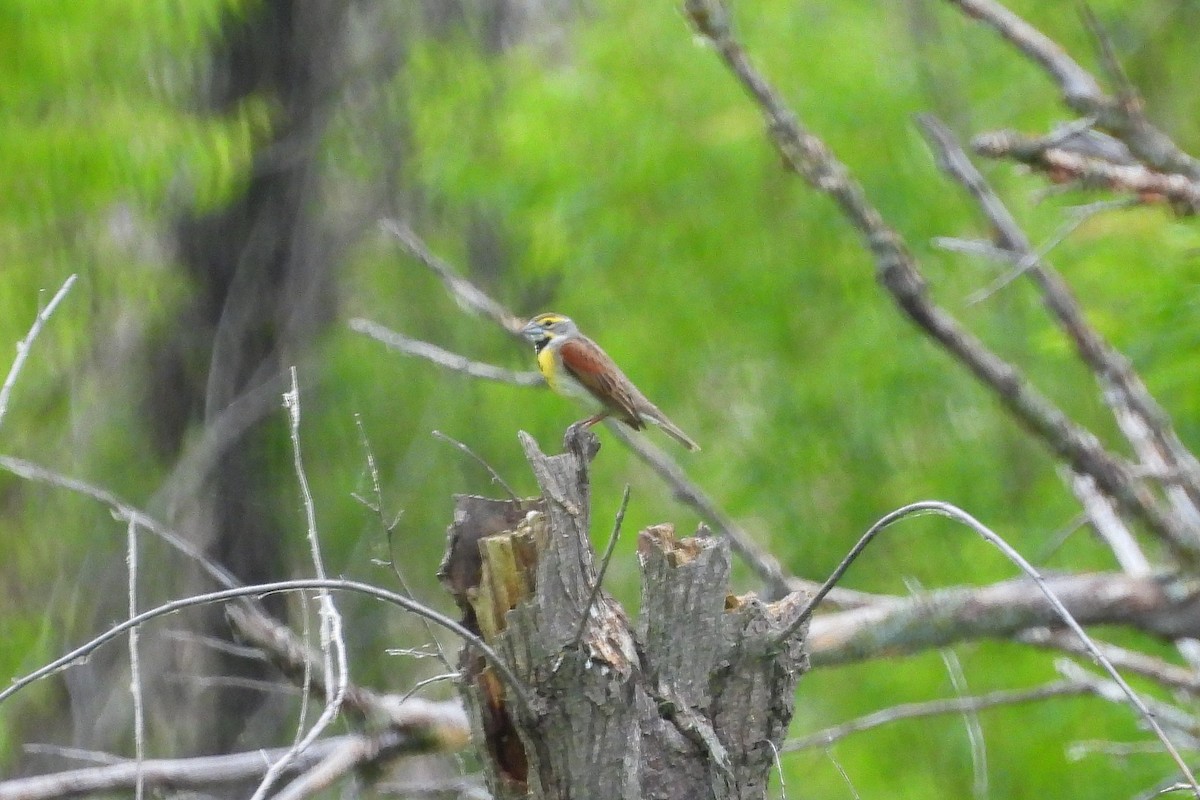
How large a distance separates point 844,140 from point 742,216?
0.74 metres

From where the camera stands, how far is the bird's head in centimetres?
609

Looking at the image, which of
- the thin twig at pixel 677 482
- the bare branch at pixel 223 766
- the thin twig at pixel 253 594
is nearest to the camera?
the thin twig at pixel 253 594

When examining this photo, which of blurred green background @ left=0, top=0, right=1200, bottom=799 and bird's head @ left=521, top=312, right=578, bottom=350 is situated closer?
bird's head @ left=521, top=312, right=578, bottom=350

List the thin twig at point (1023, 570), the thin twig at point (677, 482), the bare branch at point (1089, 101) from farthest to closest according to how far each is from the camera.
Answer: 1. the thin twig at point (677, 482)
2. the bare branch at point (1089, 101)
3. the thin twig at point (1023, 570)

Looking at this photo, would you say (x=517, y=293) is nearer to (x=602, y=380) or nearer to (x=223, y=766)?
A: (x=602, y=380)

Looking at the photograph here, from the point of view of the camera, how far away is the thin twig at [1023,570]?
7.11 ft

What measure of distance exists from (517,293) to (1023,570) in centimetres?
822

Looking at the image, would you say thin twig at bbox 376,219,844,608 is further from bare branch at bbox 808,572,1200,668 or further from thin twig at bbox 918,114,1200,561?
thin twig at bbox 918,114,1200,561

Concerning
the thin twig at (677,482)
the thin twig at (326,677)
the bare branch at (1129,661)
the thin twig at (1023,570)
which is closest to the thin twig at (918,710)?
the bare branch at (1129,661)

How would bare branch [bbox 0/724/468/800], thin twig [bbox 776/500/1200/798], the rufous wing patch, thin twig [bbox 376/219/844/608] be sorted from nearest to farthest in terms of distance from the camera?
thin twig [bbox 776/500/1200/798] → bare branch [bbox 0/724/468/800] → thin twig [bbox 376/219/844/608] → the rufous wing patch

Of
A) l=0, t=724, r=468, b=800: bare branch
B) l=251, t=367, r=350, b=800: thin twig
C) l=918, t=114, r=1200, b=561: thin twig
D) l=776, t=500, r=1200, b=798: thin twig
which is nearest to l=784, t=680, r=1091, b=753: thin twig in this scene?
l=918, t=114, r=1200, b=561: thin twig

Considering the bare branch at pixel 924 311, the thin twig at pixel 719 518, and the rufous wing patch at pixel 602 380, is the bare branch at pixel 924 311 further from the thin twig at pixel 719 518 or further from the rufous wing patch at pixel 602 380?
the rufous wing patch at pixel 602 380

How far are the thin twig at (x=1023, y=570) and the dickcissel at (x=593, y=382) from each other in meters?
2.62

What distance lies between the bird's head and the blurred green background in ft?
6.10
